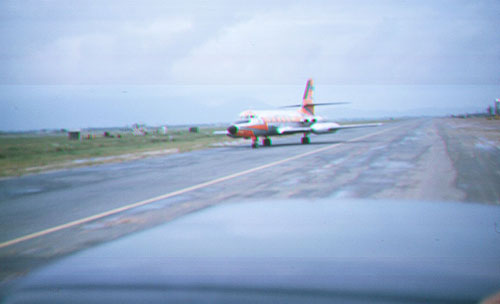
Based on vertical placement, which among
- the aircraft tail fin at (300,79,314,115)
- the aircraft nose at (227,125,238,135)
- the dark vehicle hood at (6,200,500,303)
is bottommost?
the dark vehicle hood at (6,200,500,303)

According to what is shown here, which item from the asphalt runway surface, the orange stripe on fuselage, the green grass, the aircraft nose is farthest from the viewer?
the orange stripe on fuselage

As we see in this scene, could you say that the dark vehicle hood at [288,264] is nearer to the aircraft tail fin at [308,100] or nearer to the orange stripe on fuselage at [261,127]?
the orange stripe on fuselage at [261,127]

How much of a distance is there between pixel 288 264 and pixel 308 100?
33.3m

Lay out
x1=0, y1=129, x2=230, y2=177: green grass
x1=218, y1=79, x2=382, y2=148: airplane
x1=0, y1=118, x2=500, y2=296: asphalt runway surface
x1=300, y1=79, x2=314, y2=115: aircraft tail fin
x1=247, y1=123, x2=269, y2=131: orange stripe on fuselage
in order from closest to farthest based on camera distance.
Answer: x1=0, y1=118, x2=500, y2=296: asphalt runway surface < x1=0, y1=129, x2=230, y2=177: green grass < x1=218, y1=79, x2=382, y2=148: airplane < x1=247, y1=123, x2=269, y2=131: orange stripe on fuselage < x1=300, y1=79, x2=314, y2=115: aircraft tail fin

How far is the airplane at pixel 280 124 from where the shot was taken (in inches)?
1061

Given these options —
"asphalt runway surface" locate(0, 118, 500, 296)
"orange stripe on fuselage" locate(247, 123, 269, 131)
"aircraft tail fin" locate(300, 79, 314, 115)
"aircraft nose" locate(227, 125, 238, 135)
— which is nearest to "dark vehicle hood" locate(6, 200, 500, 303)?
"asphalt runway surface" locate(0, 118, 500, 296)

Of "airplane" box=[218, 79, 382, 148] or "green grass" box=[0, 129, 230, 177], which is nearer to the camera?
"green grass" box=[0, 129, 230, 177]

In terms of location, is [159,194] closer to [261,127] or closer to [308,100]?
[261,127]

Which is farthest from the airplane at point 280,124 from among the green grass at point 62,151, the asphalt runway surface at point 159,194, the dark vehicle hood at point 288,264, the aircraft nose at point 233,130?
the dark vehicle hood at point 288,264

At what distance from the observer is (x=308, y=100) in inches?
1387

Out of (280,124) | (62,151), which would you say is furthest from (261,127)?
(62,151)

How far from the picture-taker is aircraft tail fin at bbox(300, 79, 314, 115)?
3481cm

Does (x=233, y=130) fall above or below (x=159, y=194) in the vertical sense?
above

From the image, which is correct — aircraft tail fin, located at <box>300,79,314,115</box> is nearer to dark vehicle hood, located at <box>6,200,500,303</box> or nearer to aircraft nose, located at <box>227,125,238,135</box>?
aircraft nose, located at <box>227,125,238,135</box>
